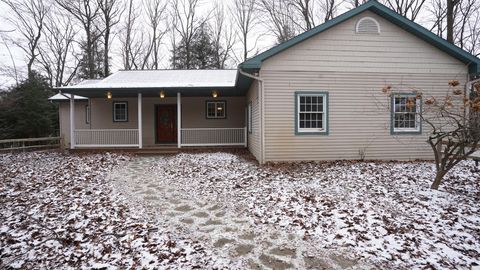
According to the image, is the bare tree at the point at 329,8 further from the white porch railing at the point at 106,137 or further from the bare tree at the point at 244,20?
the white porch railing at the point at 106,137

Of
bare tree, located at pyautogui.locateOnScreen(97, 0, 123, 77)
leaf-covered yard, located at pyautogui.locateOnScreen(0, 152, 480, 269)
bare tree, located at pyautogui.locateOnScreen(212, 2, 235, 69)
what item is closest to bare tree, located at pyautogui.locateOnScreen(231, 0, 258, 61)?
bare tree, located at pyautogui.locateOnScreen(212, 2, 235, 69)

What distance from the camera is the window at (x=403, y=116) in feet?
31.5

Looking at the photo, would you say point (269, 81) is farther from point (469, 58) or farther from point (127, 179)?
point (469, 58)

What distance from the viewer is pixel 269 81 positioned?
9156 mm

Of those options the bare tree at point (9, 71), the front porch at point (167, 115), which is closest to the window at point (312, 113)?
the front porch at point (167, 115)

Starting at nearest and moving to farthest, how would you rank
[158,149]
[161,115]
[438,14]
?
[158,149], [161,115], [438,14]

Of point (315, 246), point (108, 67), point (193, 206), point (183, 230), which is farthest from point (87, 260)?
point (108, 67)

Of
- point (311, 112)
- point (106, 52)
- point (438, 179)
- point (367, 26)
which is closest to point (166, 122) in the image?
point (311, 112)

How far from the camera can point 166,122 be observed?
15383 millimetres

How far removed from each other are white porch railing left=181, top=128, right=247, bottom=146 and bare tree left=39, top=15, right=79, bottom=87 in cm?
1846

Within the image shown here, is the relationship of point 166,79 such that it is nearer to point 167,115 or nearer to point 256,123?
point 167,115

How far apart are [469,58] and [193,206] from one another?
408 inches

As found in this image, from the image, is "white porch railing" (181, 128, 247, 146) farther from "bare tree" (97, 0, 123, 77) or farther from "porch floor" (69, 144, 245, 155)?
"bare tree" (97, 0, 123, 77)

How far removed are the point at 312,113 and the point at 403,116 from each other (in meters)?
3.38
